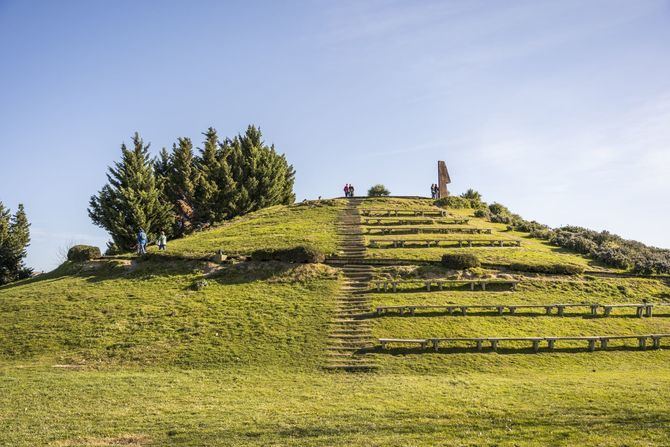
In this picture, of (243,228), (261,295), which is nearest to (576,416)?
(261,295)

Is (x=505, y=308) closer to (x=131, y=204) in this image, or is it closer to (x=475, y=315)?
(x=475, y=315)

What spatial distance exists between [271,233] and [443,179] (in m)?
26.9

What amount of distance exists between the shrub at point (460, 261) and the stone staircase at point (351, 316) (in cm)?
522

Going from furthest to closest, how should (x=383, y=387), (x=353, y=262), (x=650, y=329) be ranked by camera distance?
(x=353, y=262), (x=650, y=329), (x=383, y=387)

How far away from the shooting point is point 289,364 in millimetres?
24875

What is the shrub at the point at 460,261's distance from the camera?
36.3 meters

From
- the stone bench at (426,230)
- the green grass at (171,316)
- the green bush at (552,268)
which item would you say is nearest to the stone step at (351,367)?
the green grass at (171,316)

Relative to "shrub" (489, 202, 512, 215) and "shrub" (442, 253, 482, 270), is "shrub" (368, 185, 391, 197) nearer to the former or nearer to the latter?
"shrub" (489, 202, 512, 215)

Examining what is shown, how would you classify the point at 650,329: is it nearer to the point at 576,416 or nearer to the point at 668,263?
the point at 668,263

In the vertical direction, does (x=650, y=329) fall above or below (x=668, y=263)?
below

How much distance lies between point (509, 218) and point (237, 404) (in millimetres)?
47055

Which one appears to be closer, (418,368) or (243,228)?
(418,368)

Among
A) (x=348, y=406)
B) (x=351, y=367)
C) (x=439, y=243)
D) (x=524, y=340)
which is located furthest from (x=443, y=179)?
(x=348, y=406)

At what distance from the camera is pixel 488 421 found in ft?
50.4
